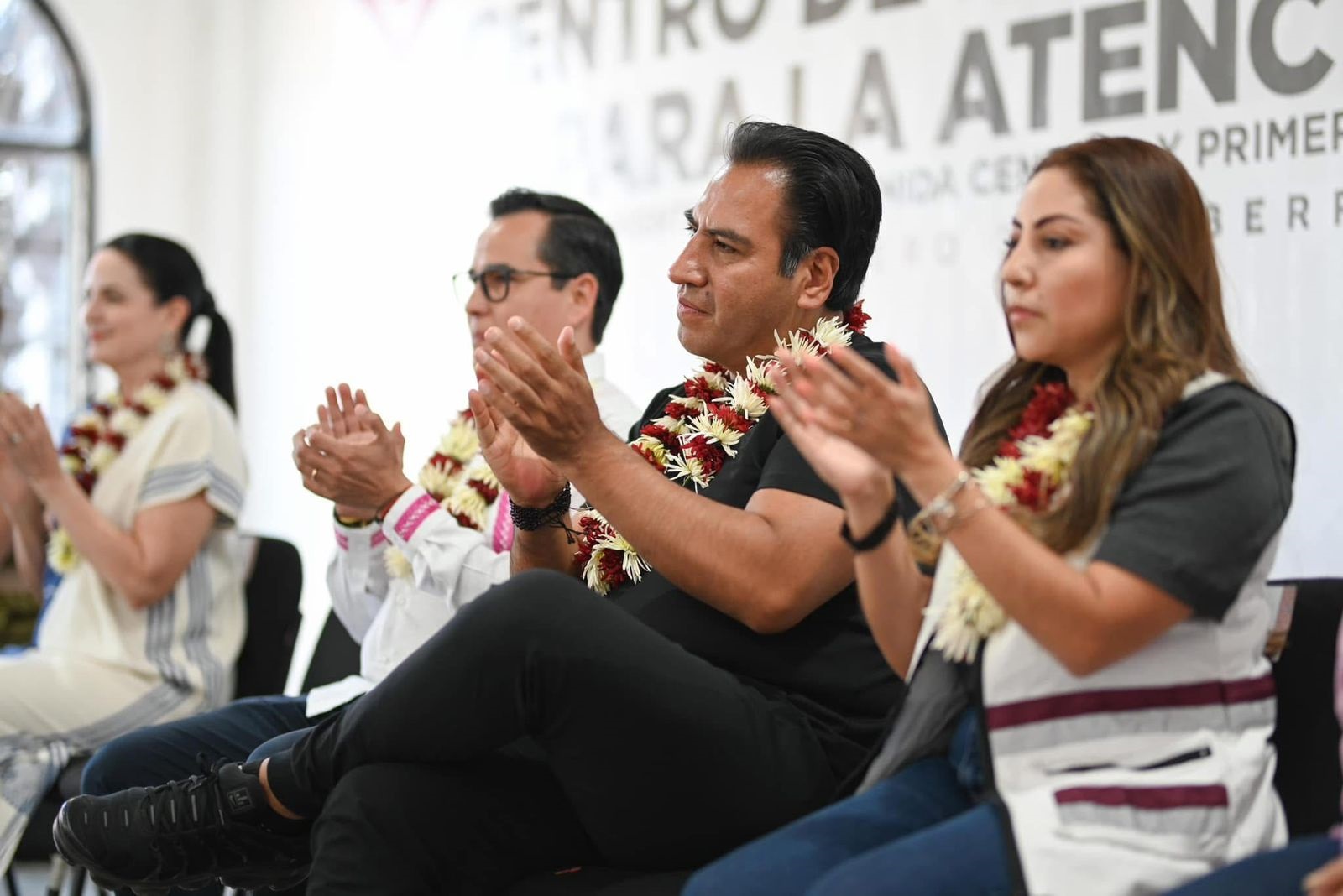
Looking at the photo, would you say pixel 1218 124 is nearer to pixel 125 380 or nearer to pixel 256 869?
pixel 256 869

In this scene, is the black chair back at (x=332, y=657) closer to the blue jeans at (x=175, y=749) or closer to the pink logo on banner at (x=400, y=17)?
the blue jeans at (x=175, y=749)

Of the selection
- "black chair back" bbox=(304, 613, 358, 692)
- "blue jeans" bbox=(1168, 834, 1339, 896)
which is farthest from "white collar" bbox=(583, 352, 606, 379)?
"blue jeans" bbox=(1168, 834, 1339, 896)

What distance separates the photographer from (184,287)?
3.73 m

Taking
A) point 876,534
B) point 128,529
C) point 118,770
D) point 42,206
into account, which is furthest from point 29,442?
point 42,206

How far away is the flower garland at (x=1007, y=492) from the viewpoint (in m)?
1.65

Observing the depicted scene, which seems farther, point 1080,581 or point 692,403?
point 692,403

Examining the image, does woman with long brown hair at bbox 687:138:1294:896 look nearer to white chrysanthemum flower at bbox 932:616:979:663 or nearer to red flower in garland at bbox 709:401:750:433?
white chrysanthemum flower at bbox 932:616:979:663

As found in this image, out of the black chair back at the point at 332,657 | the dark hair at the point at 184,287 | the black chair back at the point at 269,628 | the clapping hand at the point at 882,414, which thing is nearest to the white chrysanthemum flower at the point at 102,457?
the dark hair at the point at 184,287

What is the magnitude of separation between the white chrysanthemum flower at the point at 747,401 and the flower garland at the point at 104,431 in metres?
1.78

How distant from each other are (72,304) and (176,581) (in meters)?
2.88

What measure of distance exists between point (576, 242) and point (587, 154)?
1.53 metres

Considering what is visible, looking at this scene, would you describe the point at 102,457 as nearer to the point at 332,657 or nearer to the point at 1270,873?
the point at 332,657

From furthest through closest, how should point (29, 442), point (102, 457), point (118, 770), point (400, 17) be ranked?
point (400, 17) < point (102, 457) < point (29, 442) < point (118, 770)

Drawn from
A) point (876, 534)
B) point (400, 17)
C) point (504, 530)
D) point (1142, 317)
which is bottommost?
point (504, 530)
